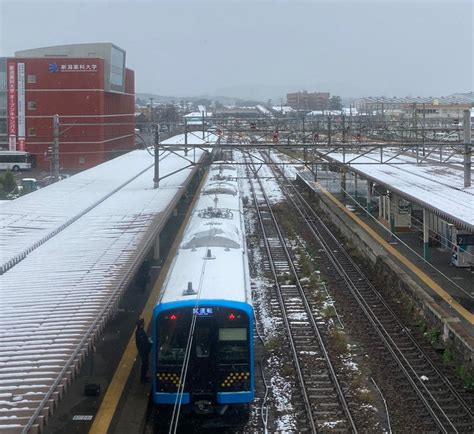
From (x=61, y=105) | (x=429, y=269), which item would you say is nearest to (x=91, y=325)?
(x=429, y=269)

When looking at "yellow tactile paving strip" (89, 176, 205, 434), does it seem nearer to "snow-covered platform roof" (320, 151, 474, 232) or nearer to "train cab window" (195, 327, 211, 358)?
"train cab window" (195, 327, 211, 358)

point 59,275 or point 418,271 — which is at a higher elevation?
point 59,275

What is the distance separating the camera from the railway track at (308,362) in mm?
5293

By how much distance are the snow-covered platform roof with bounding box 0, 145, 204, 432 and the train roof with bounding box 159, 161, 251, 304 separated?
51 centimetres

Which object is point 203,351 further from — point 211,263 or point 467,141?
point 467,141

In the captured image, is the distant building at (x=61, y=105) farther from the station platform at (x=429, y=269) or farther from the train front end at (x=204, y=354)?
the train front end at (x=204, y=354)

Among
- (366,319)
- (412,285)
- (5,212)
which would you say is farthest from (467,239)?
(5,212)

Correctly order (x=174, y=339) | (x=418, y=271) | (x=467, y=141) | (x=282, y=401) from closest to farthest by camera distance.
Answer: (x=174, y=339)
(x=282, y=401)
(x=418, y=271)
(x=467, y=141)

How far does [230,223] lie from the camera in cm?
796

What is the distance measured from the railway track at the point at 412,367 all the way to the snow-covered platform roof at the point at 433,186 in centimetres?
146

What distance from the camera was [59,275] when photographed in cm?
621

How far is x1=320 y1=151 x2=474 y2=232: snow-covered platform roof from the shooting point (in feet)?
29.4

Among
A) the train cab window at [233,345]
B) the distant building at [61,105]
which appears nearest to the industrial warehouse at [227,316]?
the train cab window at [233,345]

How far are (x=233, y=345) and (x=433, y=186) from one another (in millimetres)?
8085
